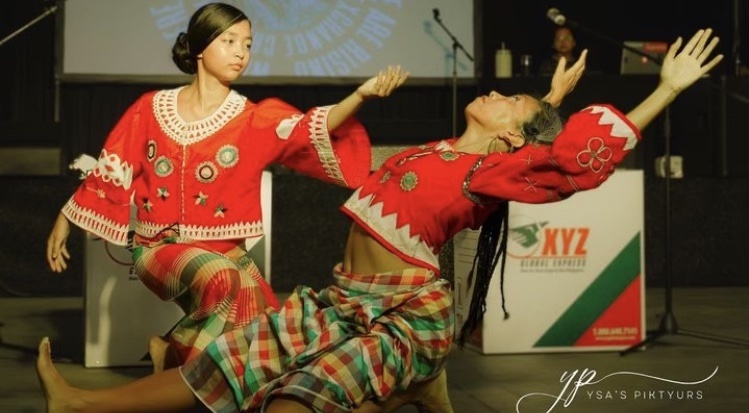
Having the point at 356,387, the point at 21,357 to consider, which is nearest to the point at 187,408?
the point at 356,387

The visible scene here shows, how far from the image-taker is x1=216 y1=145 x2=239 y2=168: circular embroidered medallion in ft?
10.5

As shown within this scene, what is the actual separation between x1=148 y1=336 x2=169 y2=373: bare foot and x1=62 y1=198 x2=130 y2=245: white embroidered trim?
1.22 feet

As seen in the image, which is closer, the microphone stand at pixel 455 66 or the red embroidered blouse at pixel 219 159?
the red embroidered blouse at pixel 219 159

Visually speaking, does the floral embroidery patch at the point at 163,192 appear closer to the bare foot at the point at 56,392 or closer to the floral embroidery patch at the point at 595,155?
the bare foot at the point at 56,392

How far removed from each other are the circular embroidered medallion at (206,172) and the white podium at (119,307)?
1.47m

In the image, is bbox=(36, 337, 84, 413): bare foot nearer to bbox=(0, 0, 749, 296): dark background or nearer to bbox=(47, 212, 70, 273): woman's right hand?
Result: bbox=(47, 212, 70, 273): woman's right hand

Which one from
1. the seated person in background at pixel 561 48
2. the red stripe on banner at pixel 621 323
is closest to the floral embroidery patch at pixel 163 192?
the red stripe on banner at pixel 621 323

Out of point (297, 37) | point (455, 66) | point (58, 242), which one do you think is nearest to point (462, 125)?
point (455, 66)

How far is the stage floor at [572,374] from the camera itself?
3881mm

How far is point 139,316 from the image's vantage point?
15.4 feet

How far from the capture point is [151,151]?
10.7 feet

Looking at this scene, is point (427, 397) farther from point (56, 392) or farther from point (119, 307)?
point (119, 307)

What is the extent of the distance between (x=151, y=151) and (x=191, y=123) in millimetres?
136

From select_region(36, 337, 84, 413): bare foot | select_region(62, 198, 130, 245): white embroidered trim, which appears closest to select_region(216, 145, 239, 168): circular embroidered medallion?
select_region(62, 198, 130, 245): white embroidered trim
